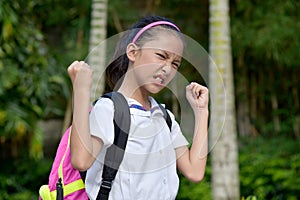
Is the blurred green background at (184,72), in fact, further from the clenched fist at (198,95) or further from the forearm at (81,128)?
the forearm at (81,128)

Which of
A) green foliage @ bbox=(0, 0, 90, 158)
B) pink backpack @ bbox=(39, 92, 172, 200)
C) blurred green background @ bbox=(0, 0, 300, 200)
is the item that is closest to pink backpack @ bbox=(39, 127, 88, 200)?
pink backpack @ bbox=(39, 92, 172, 200)

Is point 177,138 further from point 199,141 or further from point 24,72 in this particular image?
point 24,72

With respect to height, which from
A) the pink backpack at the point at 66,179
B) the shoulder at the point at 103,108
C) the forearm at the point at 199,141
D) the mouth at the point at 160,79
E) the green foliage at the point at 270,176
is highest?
the mouth at the point at 160,79

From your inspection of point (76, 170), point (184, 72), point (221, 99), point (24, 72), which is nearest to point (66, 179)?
point (76, 170)

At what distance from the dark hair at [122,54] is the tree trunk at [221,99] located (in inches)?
108

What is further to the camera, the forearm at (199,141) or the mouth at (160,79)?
the forearm at (199,141)

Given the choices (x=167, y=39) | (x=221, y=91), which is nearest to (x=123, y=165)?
(x=167, y=39)

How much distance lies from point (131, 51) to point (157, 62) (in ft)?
0.28

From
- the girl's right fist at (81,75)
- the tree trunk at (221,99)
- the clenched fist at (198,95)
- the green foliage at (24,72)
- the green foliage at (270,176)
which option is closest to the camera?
the girl's right fist at (81,75)

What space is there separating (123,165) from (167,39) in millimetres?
300

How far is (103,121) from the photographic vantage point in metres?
1.29

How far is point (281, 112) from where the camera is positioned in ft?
25.0

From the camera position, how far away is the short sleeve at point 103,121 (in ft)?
4.19

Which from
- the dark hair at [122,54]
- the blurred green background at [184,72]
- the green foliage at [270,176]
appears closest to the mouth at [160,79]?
the dark hair at [122,54]
